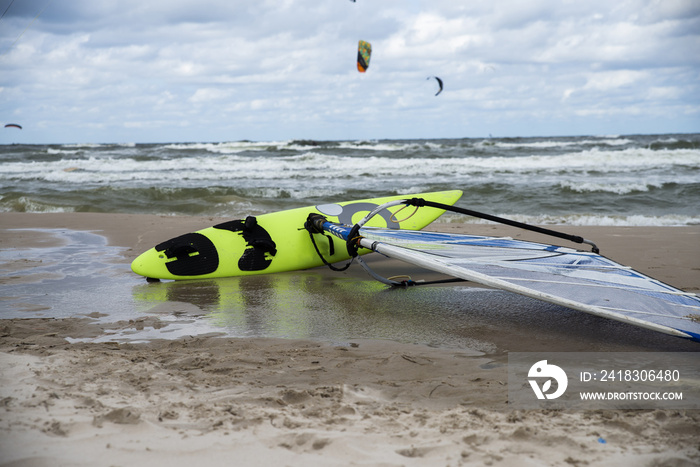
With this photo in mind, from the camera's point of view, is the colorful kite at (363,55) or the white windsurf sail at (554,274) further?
the colorful kite at (363,55)

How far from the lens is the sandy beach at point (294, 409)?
152 centimetres

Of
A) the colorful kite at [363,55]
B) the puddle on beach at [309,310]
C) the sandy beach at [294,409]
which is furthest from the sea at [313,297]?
the colorful kite at [363,55]

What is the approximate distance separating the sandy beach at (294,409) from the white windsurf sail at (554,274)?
210 mm

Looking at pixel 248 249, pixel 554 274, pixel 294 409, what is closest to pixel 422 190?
pixel 248 249

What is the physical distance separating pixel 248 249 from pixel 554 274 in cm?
243

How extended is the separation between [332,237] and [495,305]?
174 cm

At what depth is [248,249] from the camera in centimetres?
447

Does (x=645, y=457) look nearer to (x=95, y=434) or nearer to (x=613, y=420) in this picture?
(x=613, y=420)

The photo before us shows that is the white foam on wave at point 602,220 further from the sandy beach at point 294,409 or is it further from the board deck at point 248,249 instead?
the sandy beach at point 294,409

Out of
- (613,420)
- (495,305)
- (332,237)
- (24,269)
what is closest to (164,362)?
(613,420)

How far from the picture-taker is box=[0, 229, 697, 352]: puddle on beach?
2762mm

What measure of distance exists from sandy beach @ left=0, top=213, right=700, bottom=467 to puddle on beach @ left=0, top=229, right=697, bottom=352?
76mm

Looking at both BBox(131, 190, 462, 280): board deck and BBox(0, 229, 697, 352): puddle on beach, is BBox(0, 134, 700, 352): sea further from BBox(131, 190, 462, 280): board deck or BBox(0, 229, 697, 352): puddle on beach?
BBox(131, 190, 462, 280): board deck

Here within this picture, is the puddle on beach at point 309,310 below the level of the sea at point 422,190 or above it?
below
